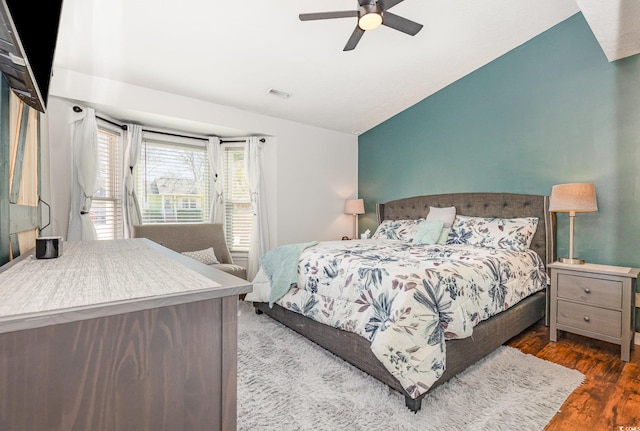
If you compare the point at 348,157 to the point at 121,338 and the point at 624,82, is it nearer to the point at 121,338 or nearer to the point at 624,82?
the point at 624,82

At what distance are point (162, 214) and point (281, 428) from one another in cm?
331

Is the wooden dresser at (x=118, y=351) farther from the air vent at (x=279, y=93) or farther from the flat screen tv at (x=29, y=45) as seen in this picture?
the air vent at (x=279, y=93)

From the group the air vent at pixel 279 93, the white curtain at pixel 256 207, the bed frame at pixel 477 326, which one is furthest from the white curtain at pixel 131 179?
the bed frame at pixel 477 326

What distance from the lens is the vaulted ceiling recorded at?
7.80 feet

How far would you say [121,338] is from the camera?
64cm

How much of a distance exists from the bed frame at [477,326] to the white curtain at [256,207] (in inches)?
45.4

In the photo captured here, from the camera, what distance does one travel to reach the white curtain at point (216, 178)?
4336 mm

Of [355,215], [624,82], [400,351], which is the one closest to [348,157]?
[355,215]

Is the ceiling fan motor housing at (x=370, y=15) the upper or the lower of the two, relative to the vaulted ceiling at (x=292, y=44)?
Result: lower

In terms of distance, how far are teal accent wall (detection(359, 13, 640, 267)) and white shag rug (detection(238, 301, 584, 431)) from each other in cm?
155

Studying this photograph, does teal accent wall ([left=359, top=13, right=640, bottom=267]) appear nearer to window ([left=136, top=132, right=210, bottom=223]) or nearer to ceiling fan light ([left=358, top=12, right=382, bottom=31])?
ceiling fan light ([left=358, top=12, right=382, bottom=31])

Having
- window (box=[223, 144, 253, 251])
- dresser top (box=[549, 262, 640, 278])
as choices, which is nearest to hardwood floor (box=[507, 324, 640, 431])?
dresser top (box=[549, 262, 640, 278])

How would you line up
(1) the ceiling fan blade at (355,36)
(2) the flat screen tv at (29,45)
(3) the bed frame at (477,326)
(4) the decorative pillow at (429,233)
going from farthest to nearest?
1. (4) the decorative pillow at (429,233)
2. (1) the ceiling fan blade at (355,36)
3. (3) the bed frame at (477,326)
4. (2) the flat screen tv at (29,45)

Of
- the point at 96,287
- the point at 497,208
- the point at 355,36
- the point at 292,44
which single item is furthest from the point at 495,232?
the point at 96,287
